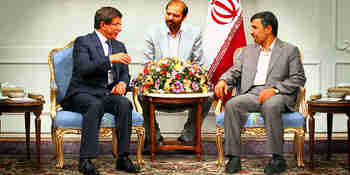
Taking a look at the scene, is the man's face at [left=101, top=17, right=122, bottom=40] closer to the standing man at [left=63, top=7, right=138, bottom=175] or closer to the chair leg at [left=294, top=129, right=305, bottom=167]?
the standing man at [left=63, top=7, right=138, bottom=175]

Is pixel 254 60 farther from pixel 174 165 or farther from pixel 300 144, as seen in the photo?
pixel 174 165

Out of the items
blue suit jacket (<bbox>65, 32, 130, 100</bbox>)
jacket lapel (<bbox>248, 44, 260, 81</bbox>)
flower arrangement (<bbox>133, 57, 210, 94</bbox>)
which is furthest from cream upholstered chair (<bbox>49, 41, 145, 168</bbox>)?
jacket lapel (<bbox>248, 44, 260, 81</bbox>)

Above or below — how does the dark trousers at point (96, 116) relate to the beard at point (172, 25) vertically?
below

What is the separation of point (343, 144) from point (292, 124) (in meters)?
1.39

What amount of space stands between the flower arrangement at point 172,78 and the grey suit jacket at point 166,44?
0.49 meters

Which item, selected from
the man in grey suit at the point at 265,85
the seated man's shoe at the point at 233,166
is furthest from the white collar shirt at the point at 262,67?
the seated man's shoe at the point at 233,166

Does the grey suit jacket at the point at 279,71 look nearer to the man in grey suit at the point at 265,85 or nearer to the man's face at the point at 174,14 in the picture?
the man in grey suit at the point at 265,85

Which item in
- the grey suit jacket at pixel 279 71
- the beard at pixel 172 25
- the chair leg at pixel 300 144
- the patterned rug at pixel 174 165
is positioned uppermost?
the beard at pixel 172 25

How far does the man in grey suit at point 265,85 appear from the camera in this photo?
4.71 m

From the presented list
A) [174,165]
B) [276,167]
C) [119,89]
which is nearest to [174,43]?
[119,89]

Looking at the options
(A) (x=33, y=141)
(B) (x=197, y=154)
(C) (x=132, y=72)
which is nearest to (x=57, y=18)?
(C) (x=132, y=72)

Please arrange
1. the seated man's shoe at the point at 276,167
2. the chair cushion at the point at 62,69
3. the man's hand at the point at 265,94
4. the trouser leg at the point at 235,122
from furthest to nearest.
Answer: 1. the chair cushion at the point at 62,69
2. the man's hand at the point at 265,94
3. the trouser leg at the point at 235,122
4. the seated man's shoe at the point at 276,167

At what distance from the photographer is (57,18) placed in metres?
6.55

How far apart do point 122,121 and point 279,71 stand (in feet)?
5.34
